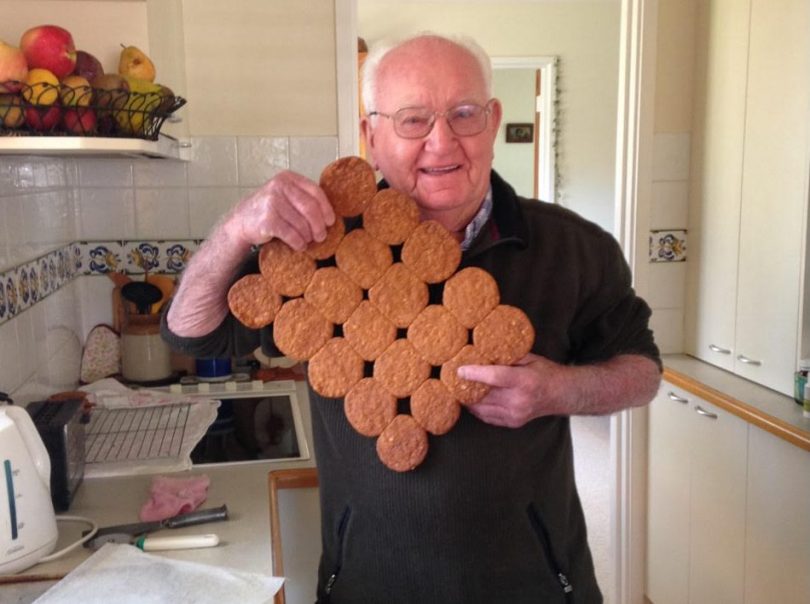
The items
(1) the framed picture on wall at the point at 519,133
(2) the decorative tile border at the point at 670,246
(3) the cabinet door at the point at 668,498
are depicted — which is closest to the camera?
(3) the cabinet door at the point at 668,498

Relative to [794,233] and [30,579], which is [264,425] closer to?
[30,579]

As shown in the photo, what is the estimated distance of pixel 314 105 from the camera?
7.61 feet

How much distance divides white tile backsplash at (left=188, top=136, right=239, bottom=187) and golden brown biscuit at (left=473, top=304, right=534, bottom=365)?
1.47 m

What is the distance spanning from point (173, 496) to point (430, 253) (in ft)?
2.26

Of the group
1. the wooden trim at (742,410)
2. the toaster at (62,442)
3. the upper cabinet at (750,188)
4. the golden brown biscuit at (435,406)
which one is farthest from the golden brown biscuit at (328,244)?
the upper cabinet at (750,188)

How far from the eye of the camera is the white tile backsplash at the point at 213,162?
2.29m

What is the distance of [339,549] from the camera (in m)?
1.22

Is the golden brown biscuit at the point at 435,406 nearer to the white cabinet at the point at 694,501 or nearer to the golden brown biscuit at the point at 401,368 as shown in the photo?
the golden brown biscuit at the point at 401,368

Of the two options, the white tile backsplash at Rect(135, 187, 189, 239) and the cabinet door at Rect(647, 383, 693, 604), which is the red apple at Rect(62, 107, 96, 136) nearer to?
the white tile backsplash at Rect(135, 187, 189, 239)

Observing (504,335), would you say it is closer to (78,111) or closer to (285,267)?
(285,267)

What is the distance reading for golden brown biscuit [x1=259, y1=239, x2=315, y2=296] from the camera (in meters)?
1.04

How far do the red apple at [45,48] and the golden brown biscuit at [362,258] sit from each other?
0.58 meters

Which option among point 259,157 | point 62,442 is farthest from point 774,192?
point 62,442

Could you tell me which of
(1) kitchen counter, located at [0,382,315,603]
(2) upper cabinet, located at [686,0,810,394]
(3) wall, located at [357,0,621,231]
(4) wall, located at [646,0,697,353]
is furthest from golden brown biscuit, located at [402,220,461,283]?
(3) wall, located at [357,0,621,231]
